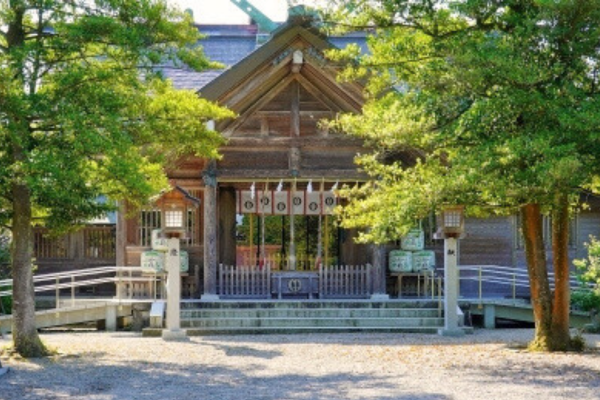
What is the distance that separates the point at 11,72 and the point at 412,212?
5638mm

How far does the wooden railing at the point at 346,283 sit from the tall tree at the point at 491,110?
21.8ft

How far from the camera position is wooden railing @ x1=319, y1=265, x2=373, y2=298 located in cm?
2198

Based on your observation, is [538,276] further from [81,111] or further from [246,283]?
[246,283]

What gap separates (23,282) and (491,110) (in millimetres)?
7056

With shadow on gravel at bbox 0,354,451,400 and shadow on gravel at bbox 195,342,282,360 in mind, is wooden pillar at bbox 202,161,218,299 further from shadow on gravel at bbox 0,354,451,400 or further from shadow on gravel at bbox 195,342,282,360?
shadow on gravel at bbox 0,354,451,400

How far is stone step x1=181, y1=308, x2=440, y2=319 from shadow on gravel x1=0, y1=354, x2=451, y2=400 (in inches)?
227

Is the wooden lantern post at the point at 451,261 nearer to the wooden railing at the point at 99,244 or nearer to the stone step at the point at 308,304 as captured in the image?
the stone step at the point at 308,304

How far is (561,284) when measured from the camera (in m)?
15.2

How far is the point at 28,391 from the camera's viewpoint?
11508mm

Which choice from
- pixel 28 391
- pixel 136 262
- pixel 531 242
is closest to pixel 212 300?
pixel 136 262

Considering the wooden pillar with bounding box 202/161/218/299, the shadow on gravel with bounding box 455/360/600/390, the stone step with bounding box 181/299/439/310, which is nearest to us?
the shadow on gravel with bounding box 455/360/600/390

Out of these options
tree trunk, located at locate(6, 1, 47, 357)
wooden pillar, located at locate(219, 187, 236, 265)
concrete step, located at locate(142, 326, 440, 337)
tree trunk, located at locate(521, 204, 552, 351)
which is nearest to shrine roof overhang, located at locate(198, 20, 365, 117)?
wooden pillar, located at locate(219, 187, 236, 265)

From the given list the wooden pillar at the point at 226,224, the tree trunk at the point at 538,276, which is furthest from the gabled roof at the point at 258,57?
the tree trunk at the point at 538,276

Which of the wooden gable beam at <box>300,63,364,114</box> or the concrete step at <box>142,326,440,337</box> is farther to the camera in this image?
the wooden gable beam at <box>300,63,364,114</box>
